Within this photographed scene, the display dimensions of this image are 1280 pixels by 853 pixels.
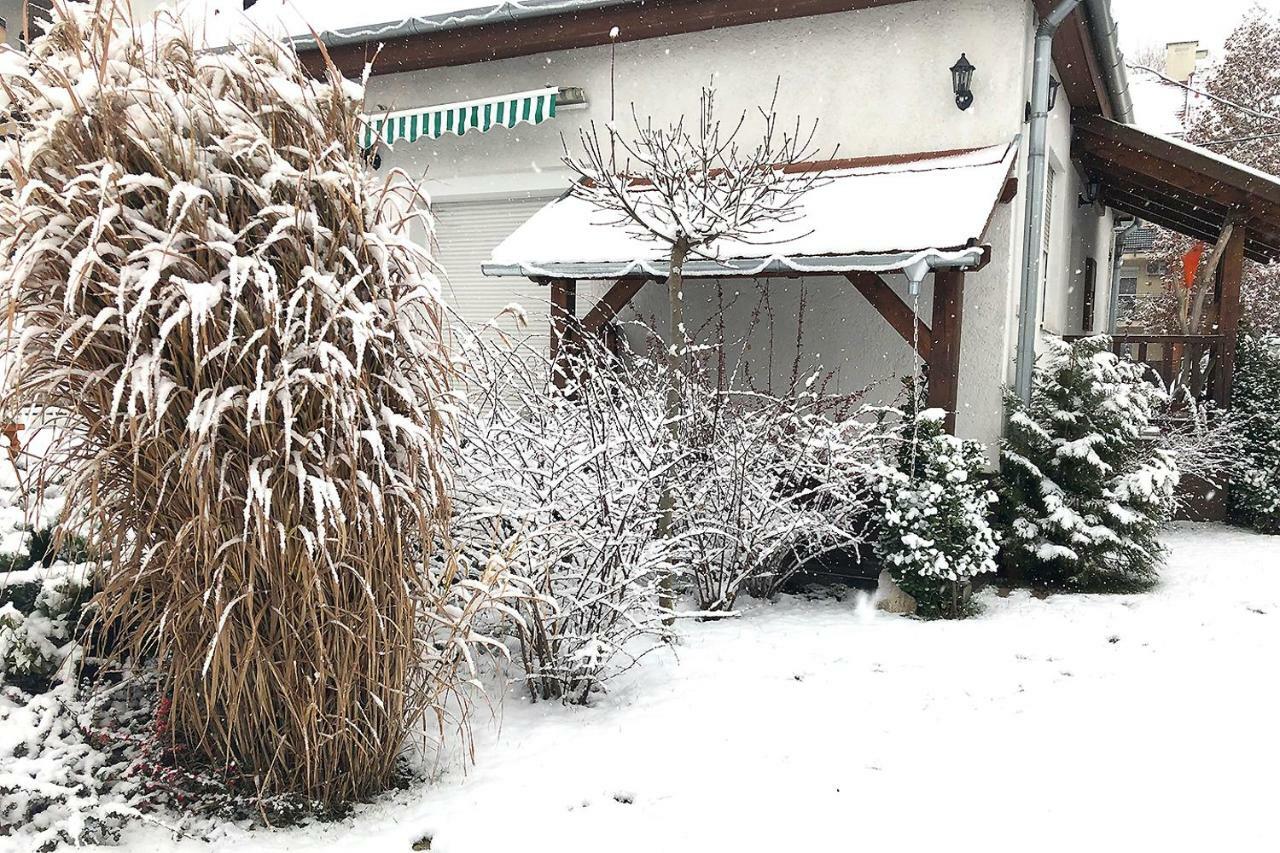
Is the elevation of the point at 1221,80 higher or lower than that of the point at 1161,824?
higher


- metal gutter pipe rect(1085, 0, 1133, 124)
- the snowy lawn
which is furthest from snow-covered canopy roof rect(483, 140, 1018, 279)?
the snowy lawn

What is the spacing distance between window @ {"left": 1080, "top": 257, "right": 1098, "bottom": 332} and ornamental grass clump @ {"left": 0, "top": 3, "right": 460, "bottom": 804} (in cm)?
1146

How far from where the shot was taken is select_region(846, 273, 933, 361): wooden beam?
5.98m

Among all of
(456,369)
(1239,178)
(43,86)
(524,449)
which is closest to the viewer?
(43,86)

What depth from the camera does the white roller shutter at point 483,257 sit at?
8969mm

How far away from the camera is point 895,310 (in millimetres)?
6023

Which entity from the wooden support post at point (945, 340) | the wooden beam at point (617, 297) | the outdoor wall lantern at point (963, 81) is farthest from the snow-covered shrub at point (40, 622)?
the outdoor wall lantern at point (963, 81)

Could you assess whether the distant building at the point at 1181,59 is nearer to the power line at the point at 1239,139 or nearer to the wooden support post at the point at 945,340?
the power line at the point at 1239,139

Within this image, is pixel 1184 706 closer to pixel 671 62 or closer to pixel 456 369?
pixel 456 369

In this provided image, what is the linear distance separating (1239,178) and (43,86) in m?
9.20

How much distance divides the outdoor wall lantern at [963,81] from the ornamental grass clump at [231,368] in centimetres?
557

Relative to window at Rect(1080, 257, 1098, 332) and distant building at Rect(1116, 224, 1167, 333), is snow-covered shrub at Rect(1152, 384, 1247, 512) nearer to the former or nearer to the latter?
window at Rect(1080, 257, 1098, 332)

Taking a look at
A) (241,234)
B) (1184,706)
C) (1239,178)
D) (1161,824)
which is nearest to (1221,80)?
(1239,178)

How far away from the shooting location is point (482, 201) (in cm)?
921
